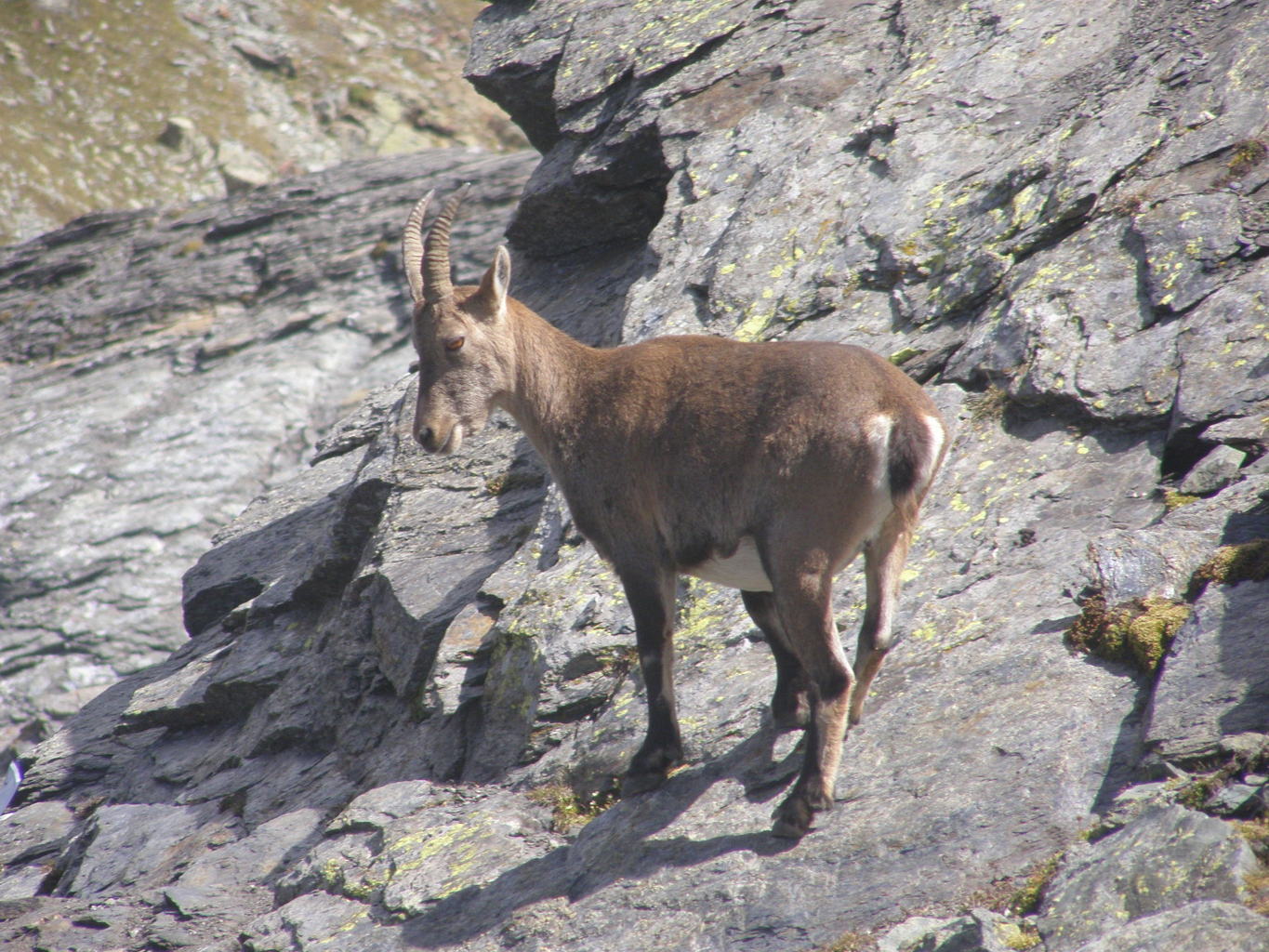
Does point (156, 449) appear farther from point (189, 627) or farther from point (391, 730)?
point (391, 730)

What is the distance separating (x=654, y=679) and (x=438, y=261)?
4074 millimetres

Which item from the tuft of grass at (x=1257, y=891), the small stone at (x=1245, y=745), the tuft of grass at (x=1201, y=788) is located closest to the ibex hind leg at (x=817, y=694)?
the tuft of grass at (x=1201, y=788)

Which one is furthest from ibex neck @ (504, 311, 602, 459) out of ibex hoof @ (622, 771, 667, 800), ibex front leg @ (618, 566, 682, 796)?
ibex hoof @ (622, 771, 667, 800)

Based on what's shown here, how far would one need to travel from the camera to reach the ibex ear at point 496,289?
9.30m

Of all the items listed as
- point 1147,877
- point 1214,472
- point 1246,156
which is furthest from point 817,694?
point 1246,156

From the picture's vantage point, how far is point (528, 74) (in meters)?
17.5

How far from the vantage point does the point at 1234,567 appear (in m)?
6.93

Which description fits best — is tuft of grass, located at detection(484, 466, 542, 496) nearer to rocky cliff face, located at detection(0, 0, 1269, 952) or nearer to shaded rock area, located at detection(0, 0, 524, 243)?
rocky cliff face, located at detection(0, 0, 1269, 952)

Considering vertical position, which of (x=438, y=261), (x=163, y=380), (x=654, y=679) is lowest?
(x=654, y=679)

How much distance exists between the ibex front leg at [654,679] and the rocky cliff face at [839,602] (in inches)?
8.5

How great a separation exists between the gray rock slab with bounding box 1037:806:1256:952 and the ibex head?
5.74 meters

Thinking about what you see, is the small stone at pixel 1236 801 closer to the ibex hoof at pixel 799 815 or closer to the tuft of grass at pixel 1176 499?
the ibex hoof at pixel 799 815

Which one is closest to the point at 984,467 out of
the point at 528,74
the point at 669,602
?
the point at 669,602

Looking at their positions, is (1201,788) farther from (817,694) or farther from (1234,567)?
(817,694)
